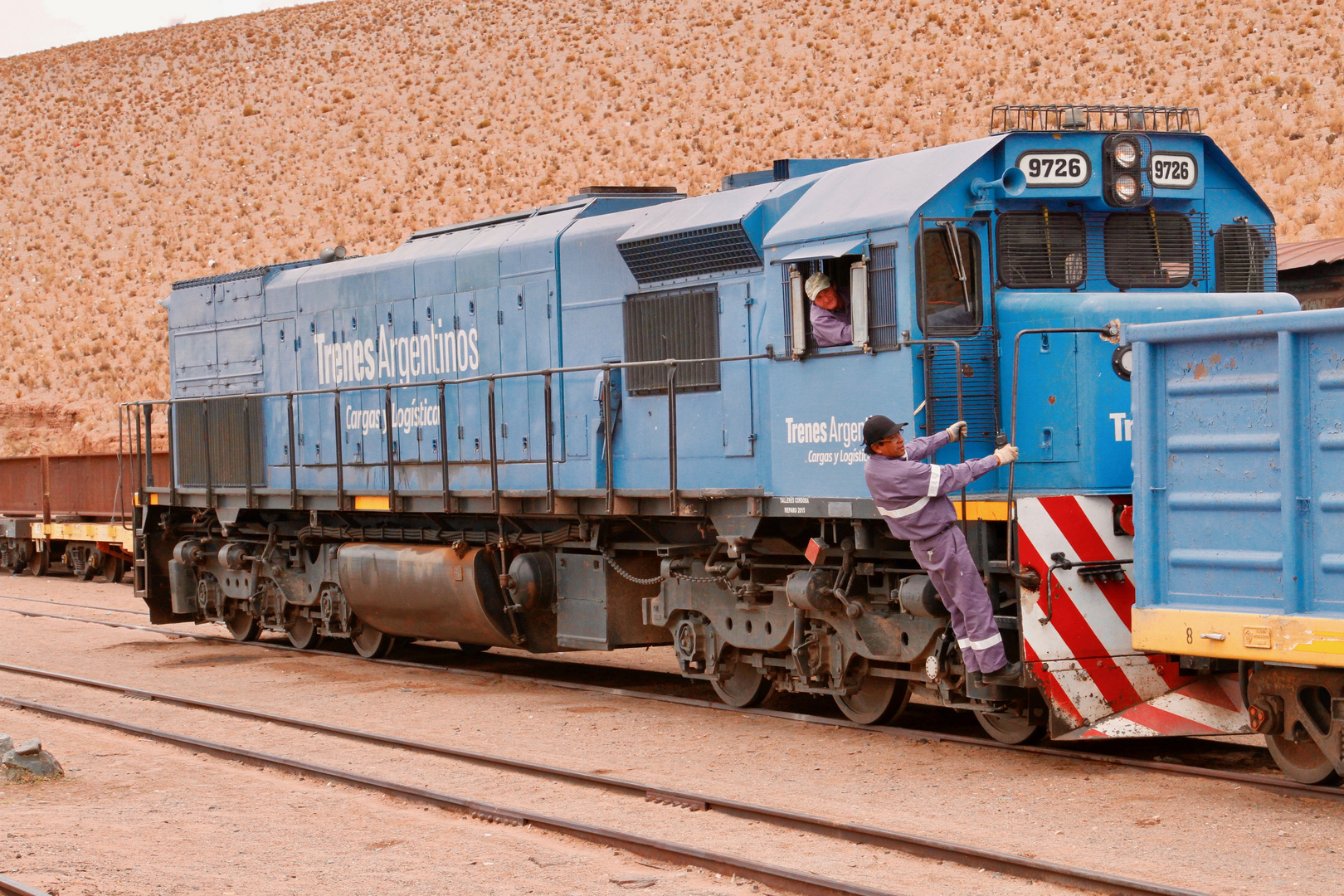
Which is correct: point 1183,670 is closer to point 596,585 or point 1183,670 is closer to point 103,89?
point 596,585

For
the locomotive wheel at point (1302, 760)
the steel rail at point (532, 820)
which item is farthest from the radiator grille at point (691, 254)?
the locomotive wheel at point (1302, 760)

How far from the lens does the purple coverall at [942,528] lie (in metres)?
8.03

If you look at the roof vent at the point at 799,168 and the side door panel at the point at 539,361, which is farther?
the side door panel at the point at 539,361

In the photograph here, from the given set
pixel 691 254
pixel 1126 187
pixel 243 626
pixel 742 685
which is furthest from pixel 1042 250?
pixel 243 626

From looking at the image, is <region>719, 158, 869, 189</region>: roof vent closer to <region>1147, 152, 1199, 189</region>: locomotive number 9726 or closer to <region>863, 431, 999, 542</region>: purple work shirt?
<region>1147, 152, 1199, 189</region>: locomotive number 9726

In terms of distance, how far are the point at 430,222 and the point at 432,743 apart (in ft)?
147

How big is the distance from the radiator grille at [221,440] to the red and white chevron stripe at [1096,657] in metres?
9.22

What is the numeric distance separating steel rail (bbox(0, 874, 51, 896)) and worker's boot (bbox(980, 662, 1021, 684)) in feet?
15.4

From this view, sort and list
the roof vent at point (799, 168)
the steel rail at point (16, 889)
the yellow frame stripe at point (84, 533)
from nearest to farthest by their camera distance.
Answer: the steel rail at point (16, 889), the roof vent at point (799, 168), the yellow frame stripe at point (84, 533)

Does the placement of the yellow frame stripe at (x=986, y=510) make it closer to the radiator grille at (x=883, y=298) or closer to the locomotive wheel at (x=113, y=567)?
the radiator grille at (x=883, y=298)

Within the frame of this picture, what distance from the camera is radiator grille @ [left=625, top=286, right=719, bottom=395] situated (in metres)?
10.5

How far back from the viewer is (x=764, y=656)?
10273 millimetres

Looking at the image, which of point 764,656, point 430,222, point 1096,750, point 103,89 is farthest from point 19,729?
point 103,89

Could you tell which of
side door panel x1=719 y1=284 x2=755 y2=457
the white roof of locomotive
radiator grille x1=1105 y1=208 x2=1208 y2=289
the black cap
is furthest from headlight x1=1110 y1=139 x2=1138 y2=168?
side door panel x1=719 y1=284 x2=755 y2=457
